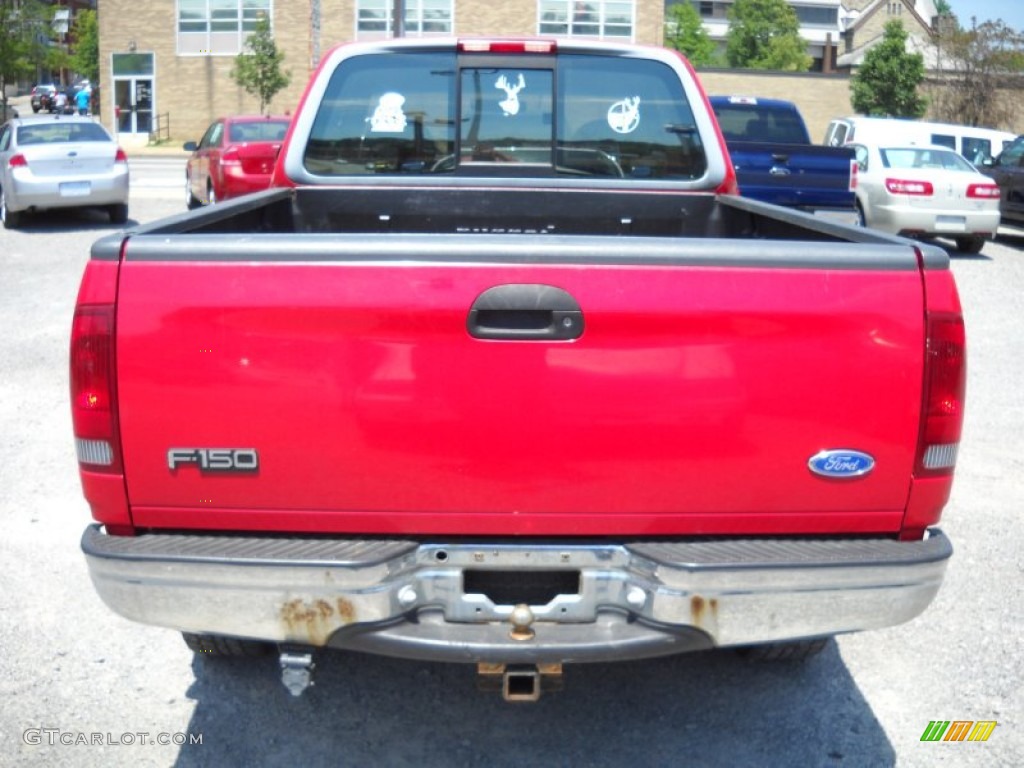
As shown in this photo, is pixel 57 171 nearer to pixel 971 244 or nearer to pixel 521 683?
pixel 971 244

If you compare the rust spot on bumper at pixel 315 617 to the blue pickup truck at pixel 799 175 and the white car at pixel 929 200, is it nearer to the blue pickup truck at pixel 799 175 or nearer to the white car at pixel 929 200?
the blue pickup truck at pixel 799 175

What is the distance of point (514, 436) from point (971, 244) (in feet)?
50.8

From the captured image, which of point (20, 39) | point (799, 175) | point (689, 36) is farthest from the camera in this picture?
point (689, 36)

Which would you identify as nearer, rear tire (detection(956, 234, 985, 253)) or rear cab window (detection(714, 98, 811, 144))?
rear tire (detection(956, 234, 985, 253))

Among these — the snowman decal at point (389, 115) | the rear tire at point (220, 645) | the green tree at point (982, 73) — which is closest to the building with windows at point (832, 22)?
the green tree at point (982, 73)

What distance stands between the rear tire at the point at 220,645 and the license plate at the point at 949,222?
13684 millimetres

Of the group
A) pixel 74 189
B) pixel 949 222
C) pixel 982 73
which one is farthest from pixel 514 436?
pixel 982 73

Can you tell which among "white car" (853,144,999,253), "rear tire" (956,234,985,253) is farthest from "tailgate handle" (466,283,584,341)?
"rear tire" (956,234,985,253)

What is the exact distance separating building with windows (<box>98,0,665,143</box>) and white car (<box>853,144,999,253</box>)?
35014 millimetres

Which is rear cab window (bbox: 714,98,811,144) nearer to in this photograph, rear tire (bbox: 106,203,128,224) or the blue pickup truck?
the blue pickup truck

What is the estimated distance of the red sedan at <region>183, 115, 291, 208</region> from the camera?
17.4 meters

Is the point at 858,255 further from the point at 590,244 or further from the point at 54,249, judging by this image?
the point at 54,249

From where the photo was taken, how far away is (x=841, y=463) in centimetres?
315

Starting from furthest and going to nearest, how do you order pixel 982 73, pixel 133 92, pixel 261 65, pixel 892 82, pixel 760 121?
pixel 133 92
pixel 892 82
pixel 261 65
pixel 982 73
pixel 760 121
